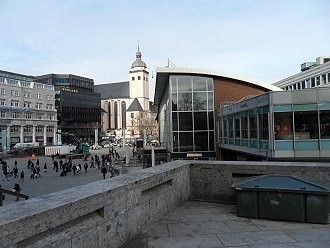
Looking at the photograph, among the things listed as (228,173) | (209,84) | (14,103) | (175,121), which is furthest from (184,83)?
(14,103)

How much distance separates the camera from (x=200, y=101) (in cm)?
3500

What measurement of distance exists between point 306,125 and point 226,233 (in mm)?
15524

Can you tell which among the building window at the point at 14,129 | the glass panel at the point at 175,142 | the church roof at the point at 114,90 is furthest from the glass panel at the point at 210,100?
the church roof at the point at 114,90

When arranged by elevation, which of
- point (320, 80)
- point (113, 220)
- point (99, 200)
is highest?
point (320, 80)

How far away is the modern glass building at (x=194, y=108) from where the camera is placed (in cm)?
3444

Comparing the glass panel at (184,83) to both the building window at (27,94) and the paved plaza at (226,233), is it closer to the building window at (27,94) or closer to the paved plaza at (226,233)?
the paved plaza at (226,233)

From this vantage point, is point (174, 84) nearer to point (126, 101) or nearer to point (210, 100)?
point (210, 100)

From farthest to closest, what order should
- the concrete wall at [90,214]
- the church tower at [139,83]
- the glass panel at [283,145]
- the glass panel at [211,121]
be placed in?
the church tower at [139,83] → the glass panel at [211,121] → the glass panel at [283,145] → the concrete wall at [90,214]

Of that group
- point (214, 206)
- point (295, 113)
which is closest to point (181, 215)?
point (214, 206)

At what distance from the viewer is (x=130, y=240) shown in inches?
206

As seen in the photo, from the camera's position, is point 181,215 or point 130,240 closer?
point 130,240

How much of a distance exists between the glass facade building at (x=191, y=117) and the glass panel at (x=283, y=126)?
50.0 feet

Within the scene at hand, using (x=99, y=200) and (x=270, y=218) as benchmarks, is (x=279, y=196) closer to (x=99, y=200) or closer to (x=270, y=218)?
(x=270, y=218)

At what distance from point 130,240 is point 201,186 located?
3426mm
